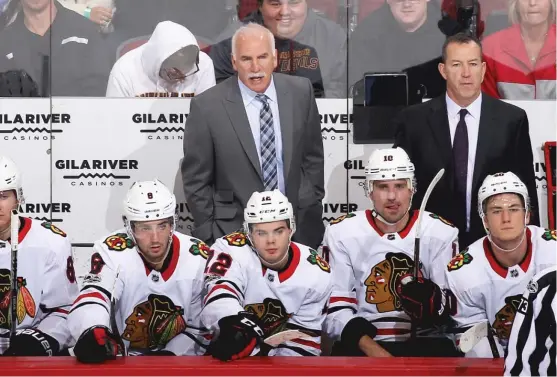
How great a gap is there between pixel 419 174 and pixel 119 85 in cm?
153

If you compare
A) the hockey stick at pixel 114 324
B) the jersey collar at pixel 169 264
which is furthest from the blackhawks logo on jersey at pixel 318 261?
the hockey stick at pixel 114 324

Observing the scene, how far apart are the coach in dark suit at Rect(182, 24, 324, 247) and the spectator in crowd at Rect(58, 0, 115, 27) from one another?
2.51 ft

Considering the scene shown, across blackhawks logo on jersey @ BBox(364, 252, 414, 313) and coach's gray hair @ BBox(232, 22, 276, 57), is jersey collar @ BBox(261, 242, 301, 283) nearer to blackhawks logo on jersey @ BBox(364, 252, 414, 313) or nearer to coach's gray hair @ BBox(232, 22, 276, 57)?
blackhawks logo on jersey @ BBox(364, 252, 414, 313)

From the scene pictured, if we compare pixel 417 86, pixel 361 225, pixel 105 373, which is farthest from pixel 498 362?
pixel 417 86

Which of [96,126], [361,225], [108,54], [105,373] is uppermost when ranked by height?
[108,54]

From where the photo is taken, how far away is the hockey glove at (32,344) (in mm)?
4219

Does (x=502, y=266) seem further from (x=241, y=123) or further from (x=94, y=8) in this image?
(x=94, y=8)

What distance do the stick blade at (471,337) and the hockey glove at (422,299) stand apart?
0.60 metres

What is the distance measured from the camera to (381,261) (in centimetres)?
484

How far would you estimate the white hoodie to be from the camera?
549 cm

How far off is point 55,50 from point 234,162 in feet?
3.72

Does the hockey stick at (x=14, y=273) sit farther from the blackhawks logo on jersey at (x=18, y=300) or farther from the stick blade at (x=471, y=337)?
the stick blade at (x=471, y=337)

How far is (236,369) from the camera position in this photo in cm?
346

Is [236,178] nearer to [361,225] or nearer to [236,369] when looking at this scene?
[361,225]
